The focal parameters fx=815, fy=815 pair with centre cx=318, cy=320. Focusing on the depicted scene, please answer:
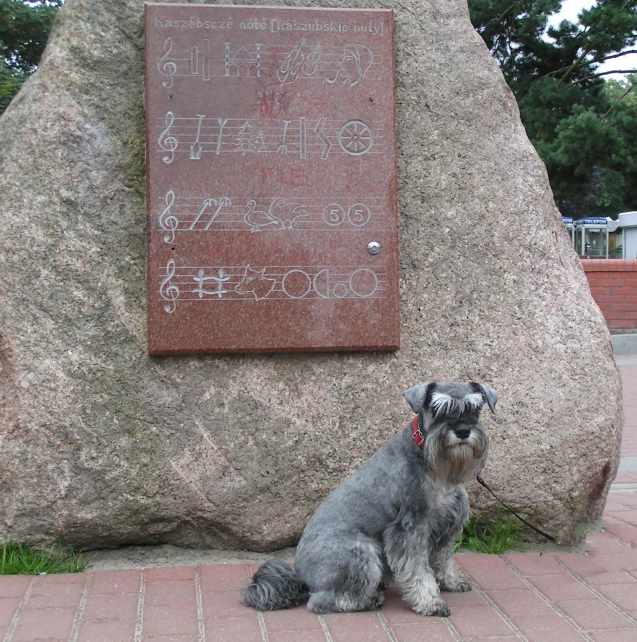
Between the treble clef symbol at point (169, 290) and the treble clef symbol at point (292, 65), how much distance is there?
111 cm

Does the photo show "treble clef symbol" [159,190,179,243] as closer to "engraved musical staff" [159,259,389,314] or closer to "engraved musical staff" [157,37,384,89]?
"engraved musical staff" [159,259,389,314]

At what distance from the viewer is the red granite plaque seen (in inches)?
161

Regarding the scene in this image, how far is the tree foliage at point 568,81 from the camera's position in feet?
49.8

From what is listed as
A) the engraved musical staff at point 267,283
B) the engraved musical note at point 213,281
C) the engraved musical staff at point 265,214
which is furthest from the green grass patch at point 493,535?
the engraved musical note at point 213,281

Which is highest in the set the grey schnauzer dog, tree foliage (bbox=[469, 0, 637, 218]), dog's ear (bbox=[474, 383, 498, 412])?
tree foliage (bbox=[469, 0, 637, 218])

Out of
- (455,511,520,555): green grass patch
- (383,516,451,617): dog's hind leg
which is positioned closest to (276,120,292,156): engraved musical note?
(383,516,451,617): dog's hind leg

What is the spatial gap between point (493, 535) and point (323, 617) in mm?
1263

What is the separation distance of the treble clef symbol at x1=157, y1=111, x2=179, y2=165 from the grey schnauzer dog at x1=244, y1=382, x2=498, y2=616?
172 cm

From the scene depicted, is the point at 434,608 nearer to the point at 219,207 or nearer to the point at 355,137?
the point at 219,207

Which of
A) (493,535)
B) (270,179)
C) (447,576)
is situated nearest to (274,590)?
(447,576)

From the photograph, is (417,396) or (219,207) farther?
(219,207)

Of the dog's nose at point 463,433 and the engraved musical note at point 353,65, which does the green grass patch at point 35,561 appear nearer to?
the dog's nose at point 463,433

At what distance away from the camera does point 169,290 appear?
13.4ft

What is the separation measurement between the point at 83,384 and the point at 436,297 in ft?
A: 6.07
